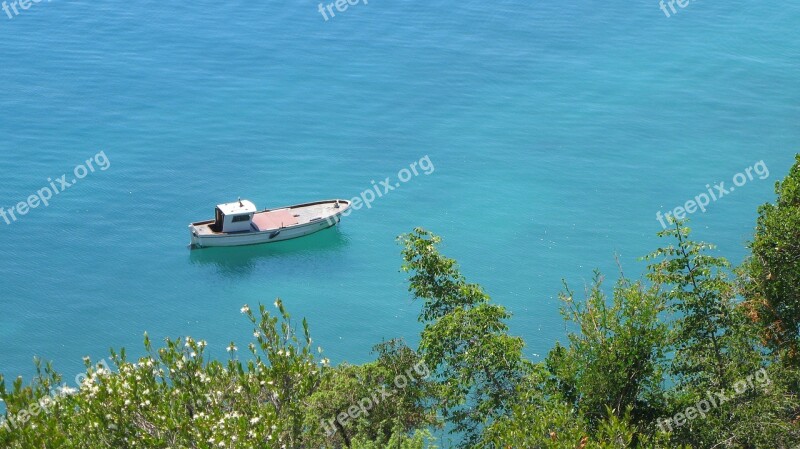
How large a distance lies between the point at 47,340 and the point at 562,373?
29.8 metres

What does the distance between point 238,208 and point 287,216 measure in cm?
297

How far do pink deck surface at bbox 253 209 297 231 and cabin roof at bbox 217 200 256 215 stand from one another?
3.36 ft

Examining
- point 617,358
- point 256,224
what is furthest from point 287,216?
point 617,358

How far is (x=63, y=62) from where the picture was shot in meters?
75.2

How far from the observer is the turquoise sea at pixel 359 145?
165 feet

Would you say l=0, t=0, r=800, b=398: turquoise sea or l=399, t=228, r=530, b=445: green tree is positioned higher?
l=0, t=0, r=800, b=398: turquoise sea

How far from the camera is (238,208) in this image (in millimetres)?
53094

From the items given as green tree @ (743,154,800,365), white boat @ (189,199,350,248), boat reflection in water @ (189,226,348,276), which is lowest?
green tree @ (743,154,800,365)

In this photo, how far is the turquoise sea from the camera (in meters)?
Result: 50.3

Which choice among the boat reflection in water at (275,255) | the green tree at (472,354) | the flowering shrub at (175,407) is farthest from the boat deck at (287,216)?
the flowering shrub at (175,407)

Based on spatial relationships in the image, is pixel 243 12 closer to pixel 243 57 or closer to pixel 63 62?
pixel 243 57

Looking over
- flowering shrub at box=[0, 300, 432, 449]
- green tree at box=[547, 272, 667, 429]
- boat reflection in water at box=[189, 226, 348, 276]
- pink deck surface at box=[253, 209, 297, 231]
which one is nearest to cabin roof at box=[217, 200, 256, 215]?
pink deck surface at box=[253, 209, 297, 231]

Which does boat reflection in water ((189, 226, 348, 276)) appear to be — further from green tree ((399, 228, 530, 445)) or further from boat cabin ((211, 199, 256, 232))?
green tree ((399, 228, 530, 445))

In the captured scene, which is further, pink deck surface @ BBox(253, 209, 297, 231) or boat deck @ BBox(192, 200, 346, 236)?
pink deck surface @ BBox(253, 209, 297, 231)
